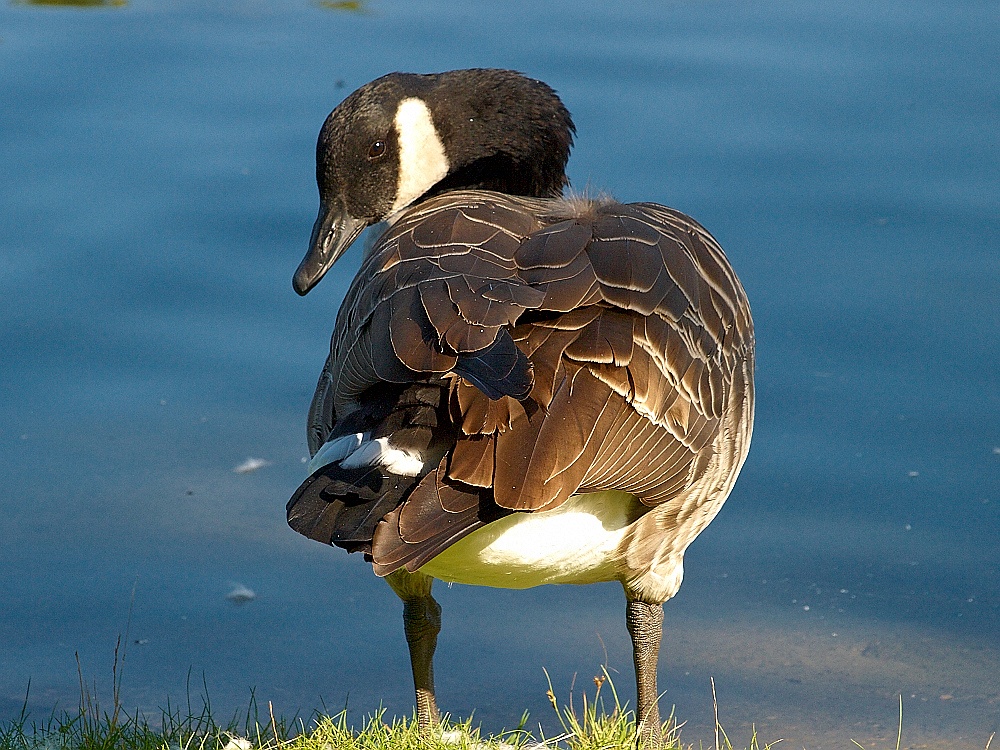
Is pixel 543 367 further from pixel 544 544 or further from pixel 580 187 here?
pixel 580 187

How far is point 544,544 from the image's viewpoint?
10.6 ft

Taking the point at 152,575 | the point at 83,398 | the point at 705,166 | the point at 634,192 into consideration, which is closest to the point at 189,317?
the point at 83,398

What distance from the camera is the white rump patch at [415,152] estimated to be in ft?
13.9

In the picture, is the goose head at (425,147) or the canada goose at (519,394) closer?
the canada goose at (519,394)

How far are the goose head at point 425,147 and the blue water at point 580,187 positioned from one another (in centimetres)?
153

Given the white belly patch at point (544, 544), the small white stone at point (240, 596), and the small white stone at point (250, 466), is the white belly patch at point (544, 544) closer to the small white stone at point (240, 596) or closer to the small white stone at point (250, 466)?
the small white stone at point (240, 596)

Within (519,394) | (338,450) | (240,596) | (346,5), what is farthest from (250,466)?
(346,5)

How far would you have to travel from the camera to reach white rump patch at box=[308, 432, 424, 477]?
2.84 metres

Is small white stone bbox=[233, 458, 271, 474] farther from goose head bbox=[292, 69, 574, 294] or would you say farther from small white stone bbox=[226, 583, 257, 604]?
goose head bbox=[292, 69, 574, 294]

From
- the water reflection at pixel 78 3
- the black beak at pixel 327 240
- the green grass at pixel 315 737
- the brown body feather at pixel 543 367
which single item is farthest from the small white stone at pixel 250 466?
the water reflection at pixel 78 3

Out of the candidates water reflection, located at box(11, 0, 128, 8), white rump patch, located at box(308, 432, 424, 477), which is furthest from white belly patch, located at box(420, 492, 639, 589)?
water reflection, located at box(11, 0, 128, 8)

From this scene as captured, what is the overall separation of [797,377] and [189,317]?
2646 millimetres

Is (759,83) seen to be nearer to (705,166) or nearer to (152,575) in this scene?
(705,166)

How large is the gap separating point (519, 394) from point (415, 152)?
1776 millimetres
